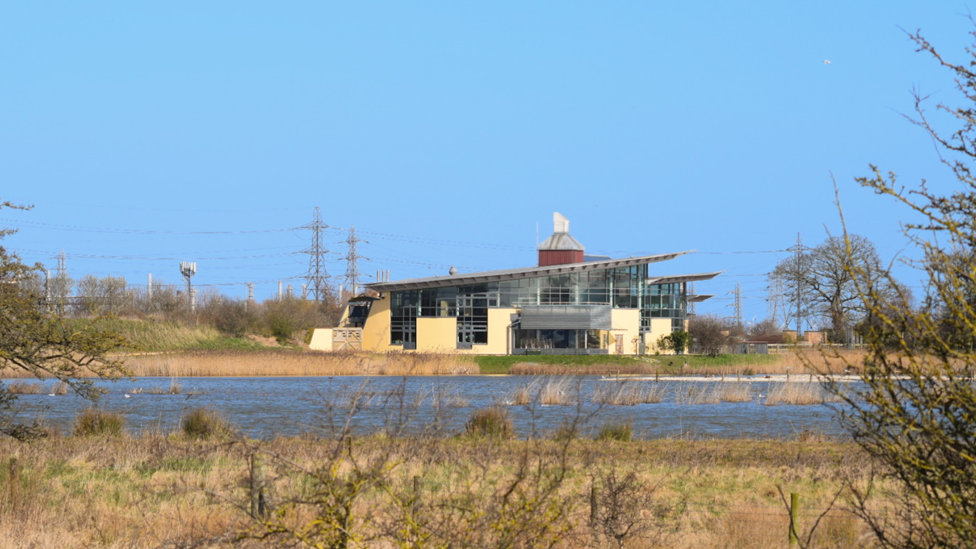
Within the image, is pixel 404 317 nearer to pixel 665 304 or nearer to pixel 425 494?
pixel 665 304

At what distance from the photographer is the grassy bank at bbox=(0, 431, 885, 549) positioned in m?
5.67

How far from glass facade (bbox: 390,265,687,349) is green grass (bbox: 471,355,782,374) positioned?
3804mm

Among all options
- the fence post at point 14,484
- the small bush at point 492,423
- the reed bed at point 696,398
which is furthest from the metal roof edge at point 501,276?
the fence post at point 14,484

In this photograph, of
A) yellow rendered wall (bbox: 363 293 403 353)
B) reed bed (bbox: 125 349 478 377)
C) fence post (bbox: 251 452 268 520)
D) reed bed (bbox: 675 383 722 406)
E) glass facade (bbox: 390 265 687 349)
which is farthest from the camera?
yellow rendered wall (bbox: 363 293 403 353)

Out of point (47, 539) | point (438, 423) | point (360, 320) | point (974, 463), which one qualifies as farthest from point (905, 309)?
point (360, 320)

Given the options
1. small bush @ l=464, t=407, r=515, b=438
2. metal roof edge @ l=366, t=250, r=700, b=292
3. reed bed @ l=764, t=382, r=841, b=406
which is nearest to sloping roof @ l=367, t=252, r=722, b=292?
metal roof edge @ l=366, t=250, r=700, b=292

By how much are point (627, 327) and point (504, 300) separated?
304 inches

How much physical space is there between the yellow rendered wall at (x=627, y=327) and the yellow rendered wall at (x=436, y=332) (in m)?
9.53

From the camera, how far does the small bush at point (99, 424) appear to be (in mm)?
19906

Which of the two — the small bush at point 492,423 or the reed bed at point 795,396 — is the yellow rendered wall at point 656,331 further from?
the small bush at point 492,423

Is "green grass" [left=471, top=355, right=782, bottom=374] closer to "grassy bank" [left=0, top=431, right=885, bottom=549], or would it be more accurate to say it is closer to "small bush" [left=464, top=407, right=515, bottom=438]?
"small bush" [left=464, top=407, right=515, bottom=438]

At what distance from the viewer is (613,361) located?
53.3m

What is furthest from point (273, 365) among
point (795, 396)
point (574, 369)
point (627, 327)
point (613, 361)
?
point (627, 327)

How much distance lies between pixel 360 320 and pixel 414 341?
6.69 m
